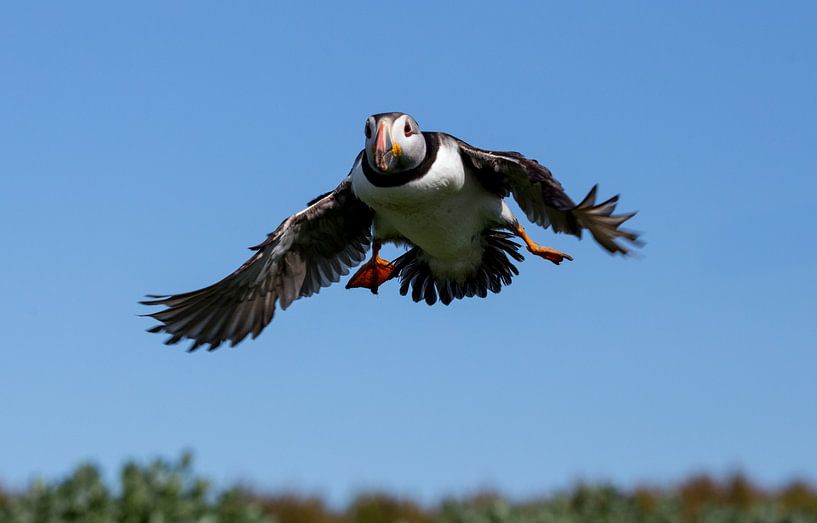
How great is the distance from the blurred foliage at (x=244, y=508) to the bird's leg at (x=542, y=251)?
334 centimetres

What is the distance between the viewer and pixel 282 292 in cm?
1362

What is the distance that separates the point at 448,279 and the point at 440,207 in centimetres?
207

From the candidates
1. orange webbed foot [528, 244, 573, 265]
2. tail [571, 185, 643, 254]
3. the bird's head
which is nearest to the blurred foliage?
tail [571, 185, 643, 254]

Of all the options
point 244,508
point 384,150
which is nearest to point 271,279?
point 384,150

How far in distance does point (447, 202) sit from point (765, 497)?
15.4 ft

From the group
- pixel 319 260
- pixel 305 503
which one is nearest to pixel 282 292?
pixel 319 260

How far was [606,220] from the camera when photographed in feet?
33.8

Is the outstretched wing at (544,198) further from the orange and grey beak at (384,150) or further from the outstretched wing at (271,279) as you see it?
the outstretched wing at (271,279)

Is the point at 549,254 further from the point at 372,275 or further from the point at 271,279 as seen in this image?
the point at 271,279

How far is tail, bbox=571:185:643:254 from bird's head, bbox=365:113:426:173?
216 cm

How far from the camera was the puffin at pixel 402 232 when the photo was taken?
38.4ft

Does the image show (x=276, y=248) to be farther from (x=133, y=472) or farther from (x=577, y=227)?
(x=133, y=472)

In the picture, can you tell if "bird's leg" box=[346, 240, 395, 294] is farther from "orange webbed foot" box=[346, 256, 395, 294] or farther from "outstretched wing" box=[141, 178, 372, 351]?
"outstretched wing" box=[141, 178, 372, 351]

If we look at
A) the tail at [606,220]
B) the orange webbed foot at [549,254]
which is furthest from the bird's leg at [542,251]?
the tail at [606,220]
